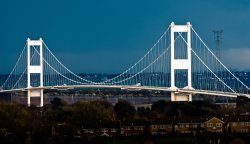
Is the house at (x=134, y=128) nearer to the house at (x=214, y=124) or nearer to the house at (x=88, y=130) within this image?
the house at (x=88, y=130)

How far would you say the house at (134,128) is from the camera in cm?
2556

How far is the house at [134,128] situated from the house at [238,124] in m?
2.34

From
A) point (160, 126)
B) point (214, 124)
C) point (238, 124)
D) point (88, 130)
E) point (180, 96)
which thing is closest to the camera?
point (88, 130)

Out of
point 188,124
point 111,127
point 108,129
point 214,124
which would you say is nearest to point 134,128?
point 111,127

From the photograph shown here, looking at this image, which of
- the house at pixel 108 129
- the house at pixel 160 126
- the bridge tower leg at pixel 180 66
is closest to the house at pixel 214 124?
the house at pixel 160 126

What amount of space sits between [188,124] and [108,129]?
2340mm

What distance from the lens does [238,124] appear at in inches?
1052

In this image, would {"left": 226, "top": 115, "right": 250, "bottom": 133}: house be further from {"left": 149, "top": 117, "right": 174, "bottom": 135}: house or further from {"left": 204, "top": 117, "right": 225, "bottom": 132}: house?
{"left": 149, "top": 117, "right": 174, "bottom": 135}: house

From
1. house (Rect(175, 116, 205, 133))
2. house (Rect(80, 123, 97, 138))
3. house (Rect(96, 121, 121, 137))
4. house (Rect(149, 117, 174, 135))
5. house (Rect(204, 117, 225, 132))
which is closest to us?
house (Rect(80, 123, 97, 138))

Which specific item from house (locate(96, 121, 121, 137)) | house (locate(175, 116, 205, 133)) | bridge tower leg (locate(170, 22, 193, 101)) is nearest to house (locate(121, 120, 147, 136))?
house (locate(96, 121, 121, 137))

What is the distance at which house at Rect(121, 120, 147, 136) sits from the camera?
2556 centimetres

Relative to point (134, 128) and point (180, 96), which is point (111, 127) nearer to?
point (134, 128)

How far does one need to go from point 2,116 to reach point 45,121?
5.63ft

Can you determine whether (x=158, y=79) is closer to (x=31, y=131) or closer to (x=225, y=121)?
(x=225, y=121)
